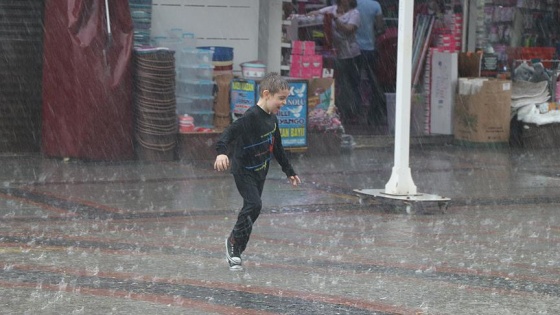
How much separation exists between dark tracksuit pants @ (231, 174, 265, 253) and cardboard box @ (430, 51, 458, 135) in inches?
398

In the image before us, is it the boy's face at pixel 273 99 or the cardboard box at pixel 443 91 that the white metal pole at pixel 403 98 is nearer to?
the boy's face at pixel 273 99

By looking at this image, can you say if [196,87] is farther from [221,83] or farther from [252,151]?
[252,151]

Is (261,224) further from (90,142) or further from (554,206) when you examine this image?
(90,142)

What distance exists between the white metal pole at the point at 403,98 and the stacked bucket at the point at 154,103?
4136mm

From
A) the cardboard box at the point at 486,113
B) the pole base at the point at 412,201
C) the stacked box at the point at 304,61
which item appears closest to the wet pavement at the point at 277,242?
the pole base at the point at 412,201

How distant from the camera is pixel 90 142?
1521 centimetres

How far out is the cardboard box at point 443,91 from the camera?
18672 mm

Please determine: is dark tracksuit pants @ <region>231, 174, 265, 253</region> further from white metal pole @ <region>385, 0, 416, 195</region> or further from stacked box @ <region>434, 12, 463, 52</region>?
stacked box @ <region>434, 12, 463, 52</region>

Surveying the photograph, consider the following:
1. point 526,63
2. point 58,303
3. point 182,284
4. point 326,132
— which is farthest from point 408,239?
point 526,63

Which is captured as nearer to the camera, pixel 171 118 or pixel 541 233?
pixel 541 233

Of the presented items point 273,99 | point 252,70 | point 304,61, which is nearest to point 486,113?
point 304,61

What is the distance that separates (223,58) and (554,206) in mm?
5541

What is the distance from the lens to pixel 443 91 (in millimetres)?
Answer: 18781

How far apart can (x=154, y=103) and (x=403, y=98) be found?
4324mm
